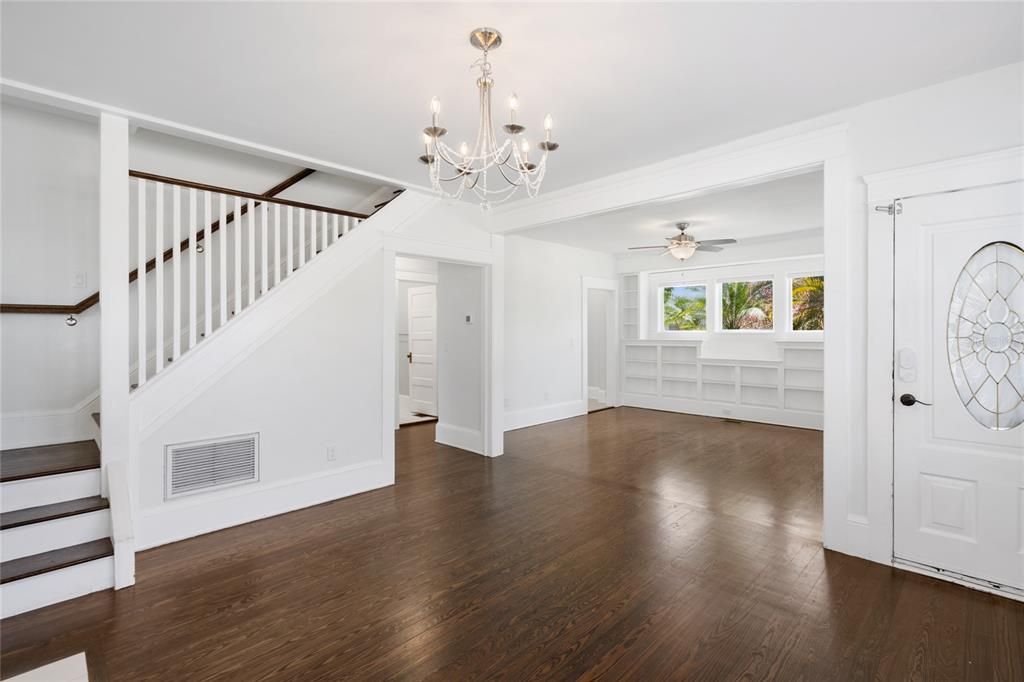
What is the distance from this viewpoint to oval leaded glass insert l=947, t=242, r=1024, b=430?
2594 millimetres

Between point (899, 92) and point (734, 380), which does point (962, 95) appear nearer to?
point (899, 92)

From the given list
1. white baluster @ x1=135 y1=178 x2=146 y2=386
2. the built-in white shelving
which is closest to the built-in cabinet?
the built-in white shelving

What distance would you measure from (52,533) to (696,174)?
473 centimetres

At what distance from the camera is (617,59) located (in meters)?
2.42

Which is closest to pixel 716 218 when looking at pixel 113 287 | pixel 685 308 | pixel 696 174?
pixel 696 174

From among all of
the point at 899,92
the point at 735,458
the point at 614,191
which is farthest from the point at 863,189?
the point at 735,458

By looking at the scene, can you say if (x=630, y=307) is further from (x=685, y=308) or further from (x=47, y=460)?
(x=47, y=460)

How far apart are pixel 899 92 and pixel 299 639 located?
14.3 ft

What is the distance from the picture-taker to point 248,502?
3.65m

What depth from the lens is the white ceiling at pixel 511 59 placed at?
2.10m

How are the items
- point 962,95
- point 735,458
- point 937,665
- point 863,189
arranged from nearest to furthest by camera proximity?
point 937,665
point 962,95
point 863,189
point 735,458

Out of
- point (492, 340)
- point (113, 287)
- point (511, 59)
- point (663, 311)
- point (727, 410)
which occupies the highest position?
point (511, 59)

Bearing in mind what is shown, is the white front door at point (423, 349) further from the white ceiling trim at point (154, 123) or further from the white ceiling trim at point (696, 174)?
the white ceiling trim at point (154, 123)

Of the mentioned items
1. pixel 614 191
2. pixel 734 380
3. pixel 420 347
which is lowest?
pixel 734 380
